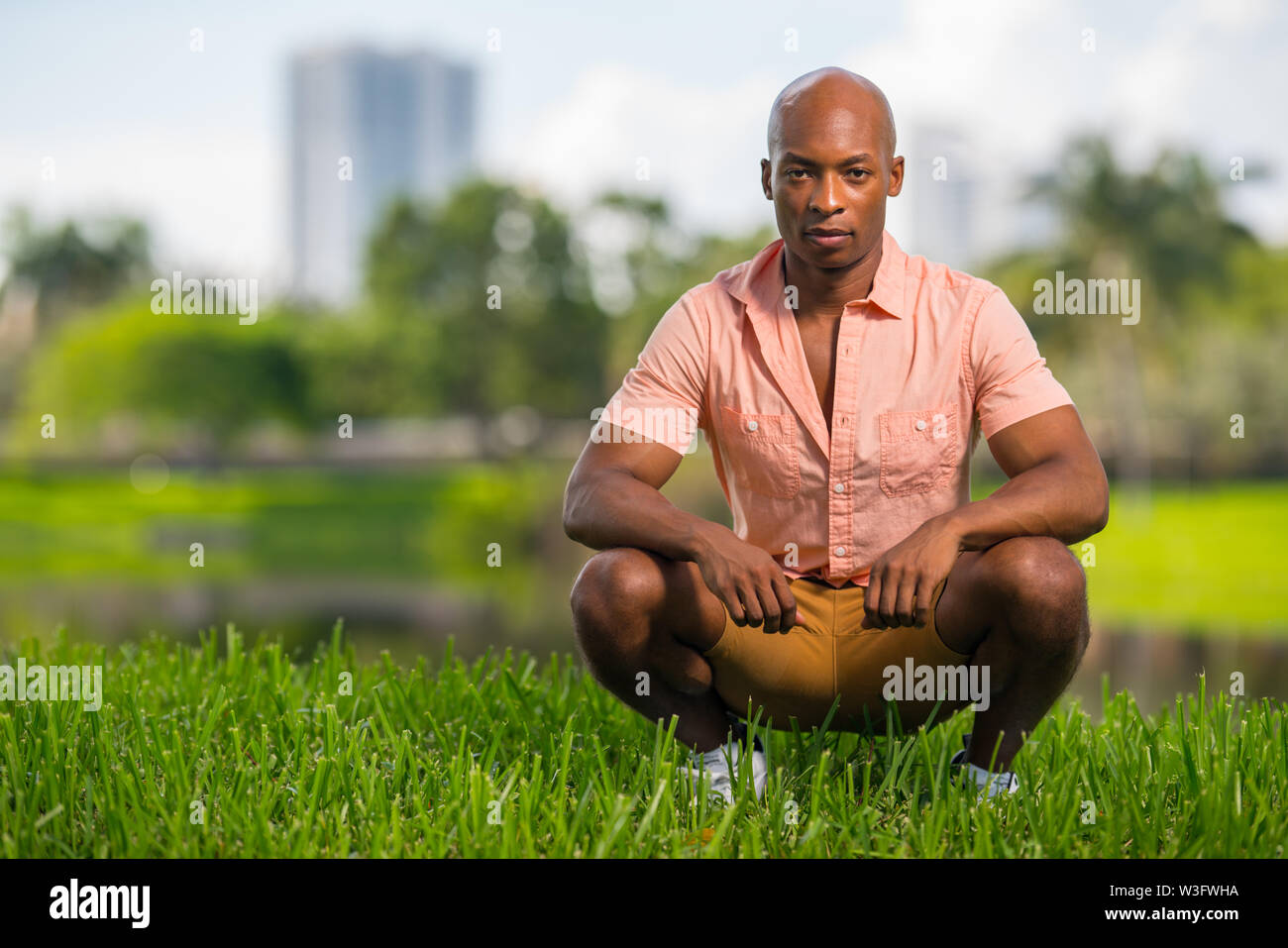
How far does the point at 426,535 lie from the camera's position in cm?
3000

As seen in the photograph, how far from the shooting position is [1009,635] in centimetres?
245

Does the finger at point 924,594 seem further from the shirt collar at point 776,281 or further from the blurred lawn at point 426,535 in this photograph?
the blurred lawn at point 426,535

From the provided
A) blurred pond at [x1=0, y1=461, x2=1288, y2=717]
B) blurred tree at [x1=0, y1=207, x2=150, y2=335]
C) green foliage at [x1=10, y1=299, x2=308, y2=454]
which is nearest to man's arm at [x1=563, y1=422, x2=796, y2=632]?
blurred pond at [x1=0, y1=461, x2=1288, y2=717]

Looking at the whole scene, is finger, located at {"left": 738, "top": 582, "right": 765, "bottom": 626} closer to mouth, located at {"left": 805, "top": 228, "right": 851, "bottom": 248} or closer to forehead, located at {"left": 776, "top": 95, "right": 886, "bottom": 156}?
mouth, located at {"left": 805, "top": 228, "right": 851, "bottom": 248}

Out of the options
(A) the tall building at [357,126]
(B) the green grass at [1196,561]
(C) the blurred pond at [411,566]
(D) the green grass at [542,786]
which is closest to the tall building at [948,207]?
(B) the green grass at [1196,561]

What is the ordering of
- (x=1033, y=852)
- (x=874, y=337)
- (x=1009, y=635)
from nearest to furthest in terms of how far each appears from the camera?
1. (x=1033, y=852)
2. (x=1009, y=635)
3. (x=874, y=337)

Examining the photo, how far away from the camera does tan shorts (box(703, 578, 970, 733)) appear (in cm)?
264

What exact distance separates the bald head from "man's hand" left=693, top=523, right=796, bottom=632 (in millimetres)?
869

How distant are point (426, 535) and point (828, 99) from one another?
28.1 m

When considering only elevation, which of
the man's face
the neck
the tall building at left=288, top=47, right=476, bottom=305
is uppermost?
the tall building at left=288, top=47, right=476, bottom=305

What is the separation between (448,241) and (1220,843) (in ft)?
104
